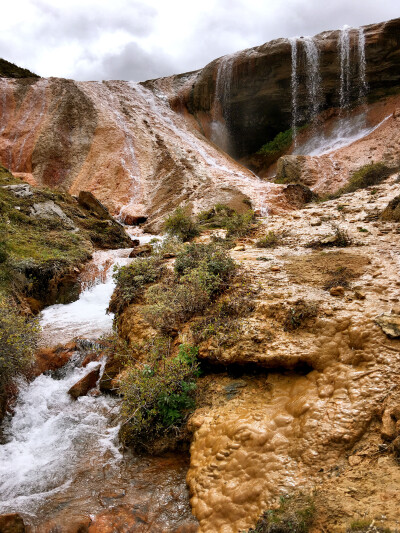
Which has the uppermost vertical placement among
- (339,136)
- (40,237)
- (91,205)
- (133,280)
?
(339,136)

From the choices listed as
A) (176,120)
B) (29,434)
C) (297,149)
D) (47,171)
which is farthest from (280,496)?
(176,120)

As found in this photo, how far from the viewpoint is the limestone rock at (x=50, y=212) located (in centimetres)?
1224

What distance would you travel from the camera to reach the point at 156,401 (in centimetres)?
468

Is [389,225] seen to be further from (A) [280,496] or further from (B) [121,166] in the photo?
(B) [121,166]

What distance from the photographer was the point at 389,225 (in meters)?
7.97

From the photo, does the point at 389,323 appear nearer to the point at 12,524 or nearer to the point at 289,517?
the point at 289,517

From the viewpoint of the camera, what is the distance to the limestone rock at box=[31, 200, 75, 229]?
12.2 m

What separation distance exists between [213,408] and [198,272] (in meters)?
2.53

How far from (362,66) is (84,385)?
85.3 ft

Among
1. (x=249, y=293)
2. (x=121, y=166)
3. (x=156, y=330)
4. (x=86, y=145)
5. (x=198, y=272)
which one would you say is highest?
(x=86, y=145)

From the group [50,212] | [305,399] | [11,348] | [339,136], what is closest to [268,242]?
[305,399]

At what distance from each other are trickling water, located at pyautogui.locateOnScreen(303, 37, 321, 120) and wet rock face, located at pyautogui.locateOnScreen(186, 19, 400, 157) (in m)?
0.23

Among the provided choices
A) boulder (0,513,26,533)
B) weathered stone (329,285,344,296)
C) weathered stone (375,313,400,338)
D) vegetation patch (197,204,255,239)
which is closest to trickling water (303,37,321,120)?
vegetation patch (197,204,255,239)

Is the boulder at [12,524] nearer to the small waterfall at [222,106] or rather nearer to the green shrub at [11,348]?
the green shrub at [11,348]
